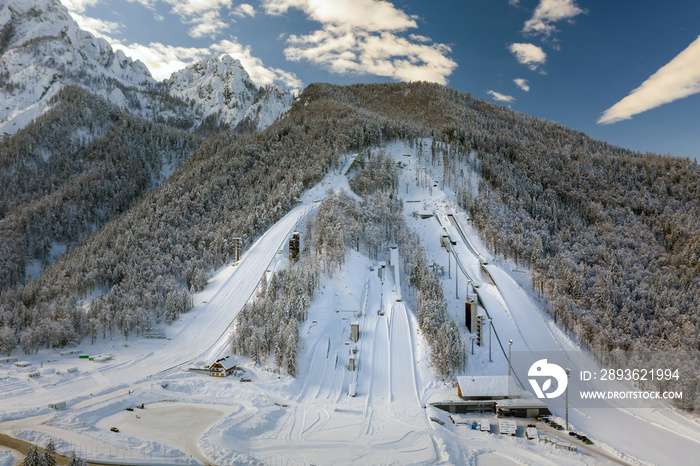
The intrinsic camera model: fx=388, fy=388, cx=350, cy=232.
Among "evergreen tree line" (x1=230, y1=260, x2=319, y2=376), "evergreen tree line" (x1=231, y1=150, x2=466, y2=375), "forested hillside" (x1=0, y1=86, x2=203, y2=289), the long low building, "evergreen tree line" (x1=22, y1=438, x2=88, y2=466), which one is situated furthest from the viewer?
"forested hillside" (x1=0, y1=86, x2=203, y2=289)

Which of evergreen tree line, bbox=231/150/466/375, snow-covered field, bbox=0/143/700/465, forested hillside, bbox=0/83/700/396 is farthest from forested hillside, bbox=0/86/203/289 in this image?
evergreen tree line, bbox=231/150/466/375

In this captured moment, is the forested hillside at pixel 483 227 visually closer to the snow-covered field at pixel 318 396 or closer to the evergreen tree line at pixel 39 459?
the snow-covered field at pixel 318 396

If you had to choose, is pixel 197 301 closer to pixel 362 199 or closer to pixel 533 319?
pixel 362 199

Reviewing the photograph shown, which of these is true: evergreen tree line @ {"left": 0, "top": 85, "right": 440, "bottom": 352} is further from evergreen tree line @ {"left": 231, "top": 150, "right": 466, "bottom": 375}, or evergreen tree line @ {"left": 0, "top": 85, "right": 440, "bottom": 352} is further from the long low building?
the long low building

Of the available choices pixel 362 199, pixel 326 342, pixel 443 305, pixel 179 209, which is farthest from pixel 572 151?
pixel 179 209

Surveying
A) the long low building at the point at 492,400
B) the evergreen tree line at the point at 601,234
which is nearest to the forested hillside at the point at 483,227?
the evergreen tree line at the point at 601,234

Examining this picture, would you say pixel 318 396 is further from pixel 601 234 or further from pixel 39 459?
pixel 601 234
